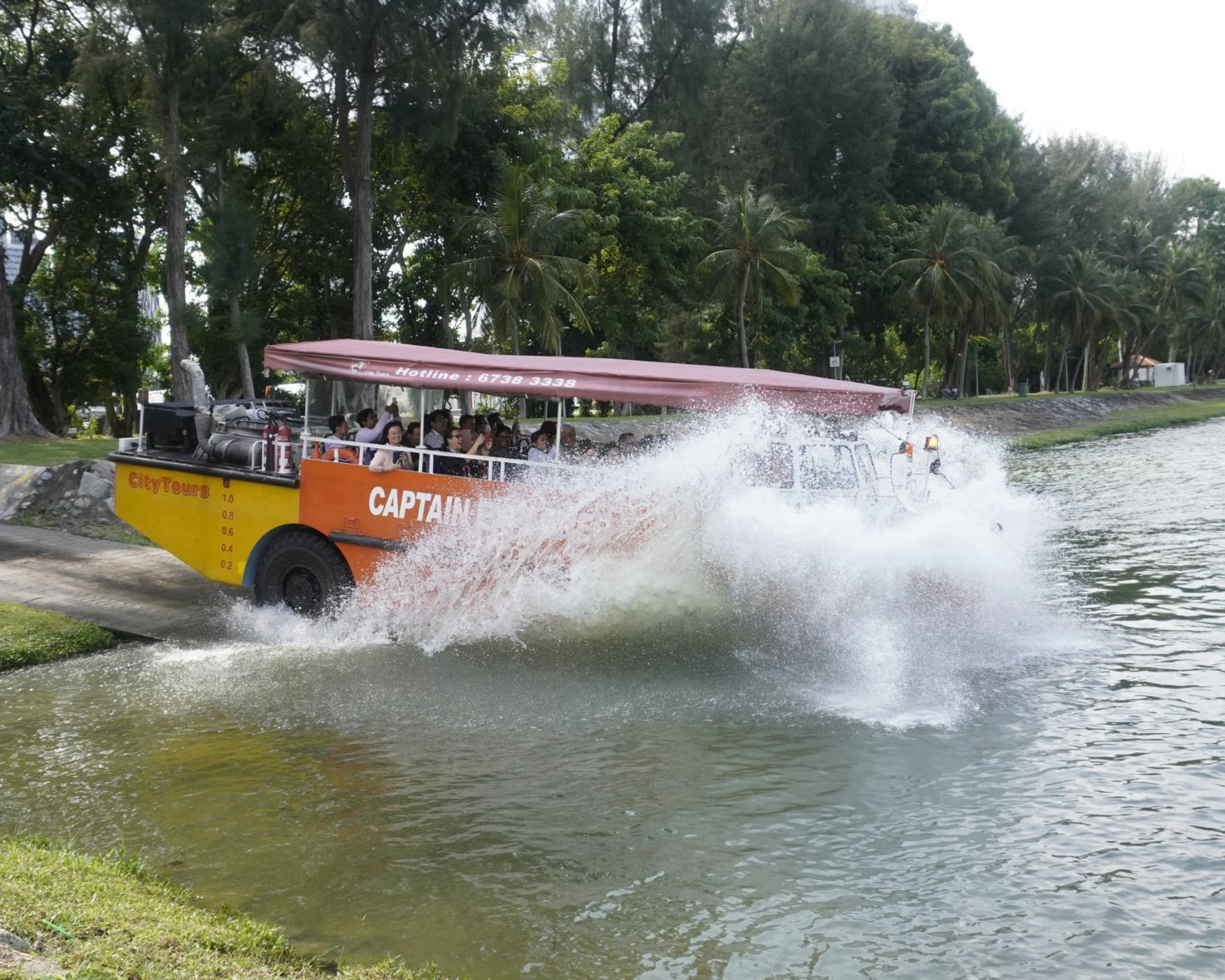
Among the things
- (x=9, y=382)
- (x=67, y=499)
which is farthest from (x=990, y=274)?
(x=67, y=499)

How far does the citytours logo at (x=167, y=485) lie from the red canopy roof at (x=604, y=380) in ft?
6.13

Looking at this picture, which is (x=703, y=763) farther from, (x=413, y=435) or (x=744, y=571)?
(x=413, y=435)

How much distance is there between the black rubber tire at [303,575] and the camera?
1182cm

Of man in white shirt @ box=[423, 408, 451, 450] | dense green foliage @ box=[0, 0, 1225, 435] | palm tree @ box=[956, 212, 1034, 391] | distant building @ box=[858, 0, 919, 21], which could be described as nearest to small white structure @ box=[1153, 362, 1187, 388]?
dense green foliage @ box=[0, 0, 1225, 435]

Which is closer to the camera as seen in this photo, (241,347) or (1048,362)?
(241,347)

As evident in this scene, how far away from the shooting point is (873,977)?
18.3ft

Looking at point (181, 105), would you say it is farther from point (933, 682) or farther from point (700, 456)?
point (933, 682)

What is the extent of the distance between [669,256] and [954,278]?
17225mm

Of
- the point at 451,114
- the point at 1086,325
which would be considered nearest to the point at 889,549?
the point at 451,114

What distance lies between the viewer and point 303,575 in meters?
12.1

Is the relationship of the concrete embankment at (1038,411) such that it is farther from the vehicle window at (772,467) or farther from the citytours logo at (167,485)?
the citytours logo at (167,485)

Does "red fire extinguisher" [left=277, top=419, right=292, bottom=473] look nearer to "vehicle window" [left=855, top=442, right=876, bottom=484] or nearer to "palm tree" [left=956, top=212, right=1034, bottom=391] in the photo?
"vehicle window" [left=855, top=442, right=876, bottom=484]

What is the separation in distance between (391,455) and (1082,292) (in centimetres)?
6311

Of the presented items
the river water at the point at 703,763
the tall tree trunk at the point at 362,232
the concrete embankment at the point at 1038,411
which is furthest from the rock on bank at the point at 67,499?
the concrete embankment at the point at 1038,411
